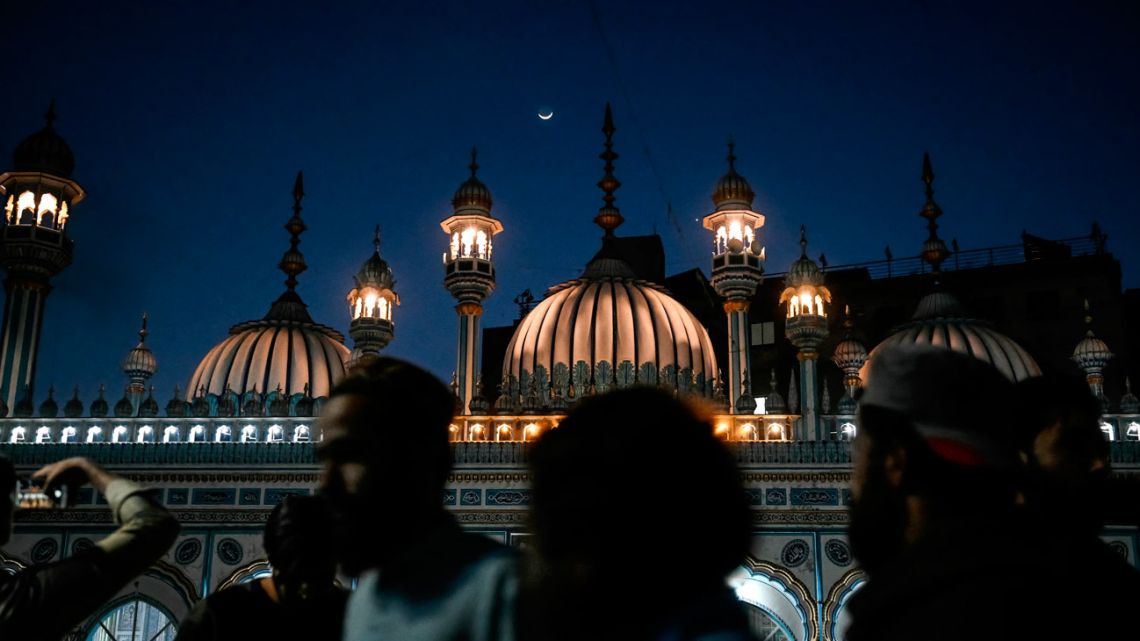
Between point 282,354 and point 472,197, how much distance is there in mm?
3736

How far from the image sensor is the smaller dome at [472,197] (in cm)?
1371

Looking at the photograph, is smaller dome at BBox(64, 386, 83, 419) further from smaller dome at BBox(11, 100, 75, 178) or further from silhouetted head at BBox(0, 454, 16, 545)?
silhouetted head at BBox(0, 454, 16, 545)

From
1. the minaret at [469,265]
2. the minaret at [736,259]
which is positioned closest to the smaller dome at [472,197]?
the minaret at [469,265]

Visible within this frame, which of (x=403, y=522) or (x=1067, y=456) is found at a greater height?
(x=1067, y=456)

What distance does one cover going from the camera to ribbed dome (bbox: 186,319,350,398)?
14867 mm

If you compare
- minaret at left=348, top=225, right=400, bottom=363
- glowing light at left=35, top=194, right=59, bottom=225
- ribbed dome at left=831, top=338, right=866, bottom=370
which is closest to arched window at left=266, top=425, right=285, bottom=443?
minaret at left=348, top=225, right=400, bottom=363

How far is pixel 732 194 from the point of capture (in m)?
13.1

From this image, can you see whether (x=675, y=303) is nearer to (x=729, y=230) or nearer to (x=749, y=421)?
(x=729, y=230)

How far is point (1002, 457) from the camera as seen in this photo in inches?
63.2

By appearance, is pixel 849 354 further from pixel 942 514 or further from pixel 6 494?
pixel 942 514

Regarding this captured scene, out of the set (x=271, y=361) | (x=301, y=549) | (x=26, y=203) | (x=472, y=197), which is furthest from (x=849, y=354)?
(x=301, y=549)

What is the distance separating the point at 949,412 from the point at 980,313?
27.6m

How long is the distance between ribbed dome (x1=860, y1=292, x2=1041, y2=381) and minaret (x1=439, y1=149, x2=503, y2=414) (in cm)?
516

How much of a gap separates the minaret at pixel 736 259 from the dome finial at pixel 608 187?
5.25 ft
